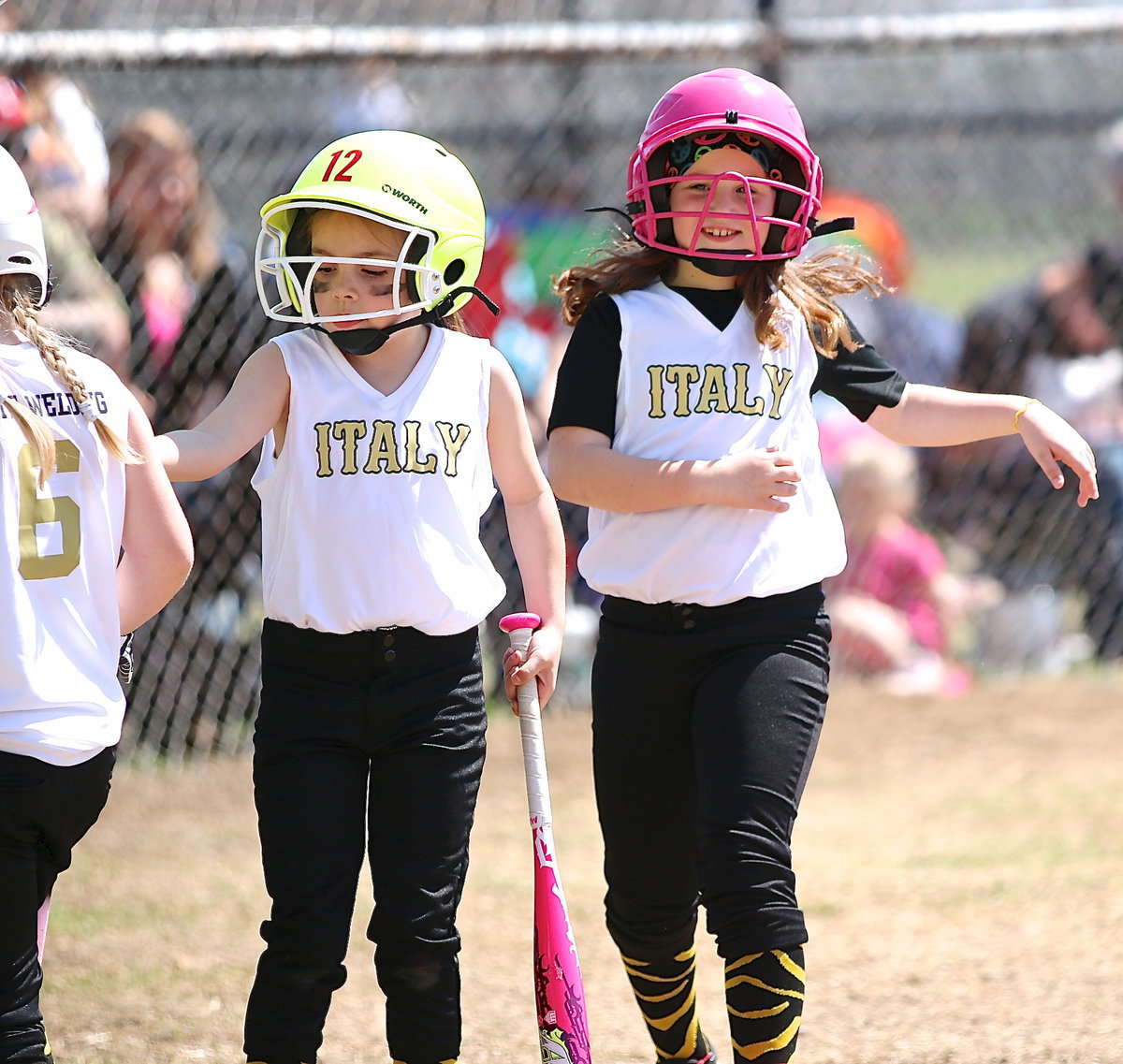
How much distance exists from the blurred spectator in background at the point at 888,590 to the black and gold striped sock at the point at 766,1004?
12.9 feet

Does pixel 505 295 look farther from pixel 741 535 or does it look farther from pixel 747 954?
pixel 747 954

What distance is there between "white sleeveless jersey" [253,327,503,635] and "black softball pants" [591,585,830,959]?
1.09 ft

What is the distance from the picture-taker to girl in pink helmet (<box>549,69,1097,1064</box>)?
9.59 ft

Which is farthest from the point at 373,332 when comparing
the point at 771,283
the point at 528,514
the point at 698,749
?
the point at 698,749

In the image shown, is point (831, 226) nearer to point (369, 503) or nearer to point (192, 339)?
point (369, 503)

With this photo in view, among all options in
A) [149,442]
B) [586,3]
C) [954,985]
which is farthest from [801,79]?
[149,442]

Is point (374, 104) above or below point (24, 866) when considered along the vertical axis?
above

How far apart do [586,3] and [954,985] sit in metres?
4.19

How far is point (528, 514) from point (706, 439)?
1.12ft

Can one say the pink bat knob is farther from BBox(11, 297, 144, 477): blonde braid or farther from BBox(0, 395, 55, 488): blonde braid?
BBox(0, 395, 55, 488): blonde braid

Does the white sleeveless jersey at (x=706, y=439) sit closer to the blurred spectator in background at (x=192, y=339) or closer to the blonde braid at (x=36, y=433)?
the blonde braid at (x=36, y=433)

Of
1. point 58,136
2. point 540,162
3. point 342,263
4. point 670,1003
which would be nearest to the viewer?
point 342,263

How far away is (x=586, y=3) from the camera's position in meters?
6.51

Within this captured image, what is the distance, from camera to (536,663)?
2.91 metres
